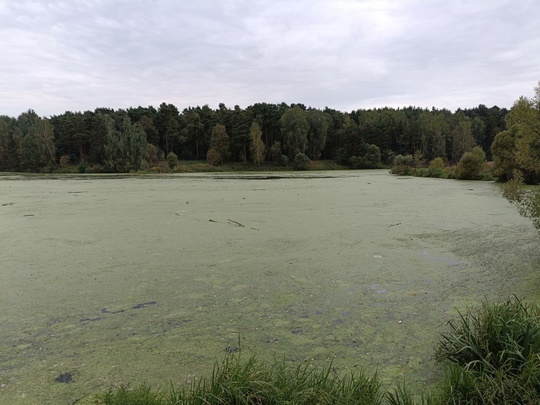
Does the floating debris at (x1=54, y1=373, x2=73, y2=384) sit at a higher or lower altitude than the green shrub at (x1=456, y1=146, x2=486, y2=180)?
lower

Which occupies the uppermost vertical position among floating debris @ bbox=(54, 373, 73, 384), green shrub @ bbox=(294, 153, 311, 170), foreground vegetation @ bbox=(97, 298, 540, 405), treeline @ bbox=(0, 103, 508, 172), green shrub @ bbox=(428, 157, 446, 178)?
treeline @ bbox=(0, 103, 508, 172)

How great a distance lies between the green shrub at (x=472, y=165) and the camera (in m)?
19.4

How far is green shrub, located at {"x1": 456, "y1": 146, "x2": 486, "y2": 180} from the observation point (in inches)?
762

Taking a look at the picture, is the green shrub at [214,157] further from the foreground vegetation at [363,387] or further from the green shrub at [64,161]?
the foreground vegetation at [363,387]

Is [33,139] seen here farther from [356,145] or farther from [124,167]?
[356,145]

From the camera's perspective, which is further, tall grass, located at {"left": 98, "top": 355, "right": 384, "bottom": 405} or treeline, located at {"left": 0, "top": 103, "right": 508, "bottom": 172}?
treeline, located at {"left": 0, "top": 103, "right": 508, "bottom": 172}

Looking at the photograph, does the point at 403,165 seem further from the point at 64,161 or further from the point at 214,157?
the point at 64,161

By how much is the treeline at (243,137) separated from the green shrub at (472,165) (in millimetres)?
18999

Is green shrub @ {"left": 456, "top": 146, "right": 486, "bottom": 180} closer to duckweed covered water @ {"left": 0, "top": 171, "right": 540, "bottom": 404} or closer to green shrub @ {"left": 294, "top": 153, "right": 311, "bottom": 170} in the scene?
duckweed covered water @ {"left": 0, "top": 171, "right": 540, "bottom": 404}

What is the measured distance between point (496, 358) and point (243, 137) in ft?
138

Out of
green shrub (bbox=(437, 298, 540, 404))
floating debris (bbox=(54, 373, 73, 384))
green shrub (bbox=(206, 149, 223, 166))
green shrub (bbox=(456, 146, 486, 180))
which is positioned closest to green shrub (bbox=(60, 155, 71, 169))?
green shrub (bbox=(206, 149, 223, 166))

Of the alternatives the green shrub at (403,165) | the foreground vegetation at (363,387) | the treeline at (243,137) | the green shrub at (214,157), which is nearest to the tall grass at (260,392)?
the foreground vegetation at (363,387)

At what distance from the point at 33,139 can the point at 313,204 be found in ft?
138

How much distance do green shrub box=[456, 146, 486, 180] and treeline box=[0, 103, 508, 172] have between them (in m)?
19.0
